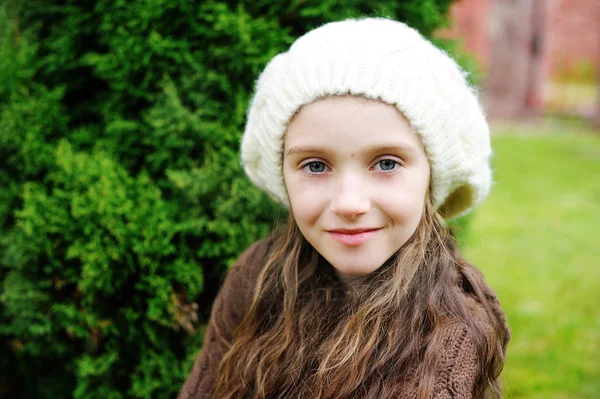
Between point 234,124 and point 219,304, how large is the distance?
73cm

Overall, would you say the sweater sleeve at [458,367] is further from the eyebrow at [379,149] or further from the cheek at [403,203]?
the eyebrow at [379,149]

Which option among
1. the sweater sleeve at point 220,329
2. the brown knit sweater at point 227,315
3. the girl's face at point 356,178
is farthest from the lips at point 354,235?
the sweater sleeve at point 220,329

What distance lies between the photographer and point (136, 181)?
2.45m

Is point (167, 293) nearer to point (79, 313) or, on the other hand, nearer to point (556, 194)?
point (79, 313)

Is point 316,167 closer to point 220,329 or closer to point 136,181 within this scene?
point 220,329

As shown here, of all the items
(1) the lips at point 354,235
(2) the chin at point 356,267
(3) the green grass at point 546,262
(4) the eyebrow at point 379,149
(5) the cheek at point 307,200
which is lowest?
(3) the green grass at point 546,262

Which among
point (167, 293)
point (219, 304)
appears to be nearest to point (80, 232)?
point (167, 293)

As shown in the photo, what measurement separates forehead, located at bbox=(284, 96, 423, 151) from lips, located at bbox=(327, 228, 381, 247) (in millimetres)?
227

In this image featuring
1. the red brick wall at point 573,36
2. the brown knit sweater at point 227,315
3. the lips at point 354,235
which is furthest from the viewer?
the red brick wall at point 573,36

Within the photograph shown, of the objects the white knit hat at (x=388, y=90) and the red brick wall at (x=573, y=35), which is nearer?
the white knit hat at (x=388, y=90)

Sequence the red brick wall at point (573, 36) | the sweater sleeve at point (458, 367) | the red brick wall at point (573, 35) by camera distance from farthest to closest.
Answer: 1. the red brick wall at point (573, 36)
2. the red brick wall at point (573, 35)
3. the sweater sleeve at point (458, 367)

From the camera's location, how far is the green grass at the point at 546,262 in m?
3.41

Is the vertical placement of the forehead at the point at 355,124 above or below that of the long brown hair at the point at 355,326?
above

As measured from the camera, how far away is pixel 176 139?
2.41m
